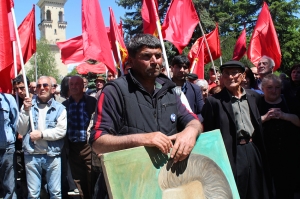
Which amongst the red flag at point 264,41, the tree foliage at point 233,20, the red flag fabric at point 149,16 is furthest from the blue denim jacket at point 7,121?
the tree foliage at point 233,20

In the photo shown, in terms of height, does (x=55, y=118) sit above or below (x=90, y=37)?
below

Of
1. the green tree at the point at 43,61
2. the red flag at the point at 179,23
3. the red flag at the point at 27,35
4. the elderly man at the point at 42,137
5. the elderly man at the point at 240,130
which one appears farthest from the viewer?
the green tree at the point at 43,61

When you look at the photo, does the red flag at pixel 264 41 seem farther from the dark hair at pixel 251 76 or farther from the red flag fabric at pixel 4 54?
the red flag fabric at pixel 4 54

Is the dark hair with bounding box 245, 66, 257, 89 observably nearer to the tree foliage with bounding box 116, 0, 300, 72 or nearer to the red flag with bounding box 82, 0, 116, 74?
the red flag with bounding box 82, 0, 116, 74

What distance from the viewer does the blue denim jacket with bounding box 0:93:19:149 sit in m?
5.07

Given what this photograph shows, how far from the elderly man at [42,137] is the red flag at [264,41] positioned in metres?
4.52

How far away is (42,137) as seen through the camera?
4961 millimetres

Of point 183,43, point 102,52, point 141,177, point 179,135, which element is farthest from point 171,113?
point 183,43

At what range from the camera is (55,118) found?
5.22m

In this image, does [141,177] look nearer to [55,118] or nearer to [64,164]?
[55,118]

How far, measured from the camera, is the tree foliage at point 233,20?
25.2 m

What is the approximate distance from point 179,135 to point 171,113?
0.25 m

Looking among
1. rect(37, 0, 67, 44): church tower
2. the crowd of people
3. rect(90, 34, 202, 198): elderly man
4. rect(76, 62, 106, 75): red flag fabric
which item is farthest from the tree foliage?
rect(37, 0, 67, 44): church tower

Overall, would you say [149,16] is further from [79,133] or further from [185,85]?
[79,133]
